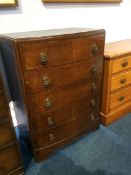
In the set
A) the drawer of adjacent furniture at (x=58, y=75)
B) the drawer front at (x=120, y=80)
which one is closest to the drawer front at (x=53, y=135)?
the drawer of adjacent furniture at (x=58, y=75)

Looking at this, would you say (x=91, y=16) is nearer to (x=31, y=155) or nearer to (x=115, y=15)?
(x=115, y=15)

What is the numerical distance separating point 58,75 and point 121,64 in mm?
836

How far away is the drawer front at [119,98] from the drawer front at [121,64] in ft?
0.95

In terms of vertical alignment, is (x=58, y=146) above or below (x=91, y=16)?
below

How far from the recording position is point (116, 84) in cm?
190

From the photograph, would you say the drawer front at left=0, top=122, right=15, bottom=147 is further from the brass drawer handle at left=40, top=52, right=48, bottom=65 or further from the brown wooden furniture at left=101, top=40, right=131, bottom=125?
the brown wooden furniture at left=101, top=40, right=131, bottom=125

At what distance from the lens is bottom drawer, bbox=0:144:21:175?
4.16 feet

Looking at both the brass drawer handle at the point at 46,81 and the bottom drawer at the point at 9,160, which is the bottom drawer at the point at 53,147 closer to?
the bottom drawer at the point at 9,160

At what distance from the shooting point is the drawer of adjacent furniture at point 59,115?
55.6 inches

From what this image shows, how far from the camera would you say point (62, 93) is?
1.45 meters

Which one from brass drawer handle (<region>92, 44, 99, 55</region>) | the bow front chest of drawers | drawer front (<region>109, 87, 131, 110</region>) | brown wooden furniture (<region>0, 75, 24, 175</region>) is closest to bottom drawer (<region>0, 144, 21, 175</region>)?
brown wooden furniture (<region>0, 75, 24, 175</region>)

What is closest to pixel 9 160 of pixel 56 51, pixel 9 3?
pixel 56 51

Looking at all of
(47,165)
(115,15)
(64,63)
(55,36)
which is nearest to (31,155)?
(47,165)

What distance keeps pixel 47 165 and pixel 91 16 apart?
1.74 metres
